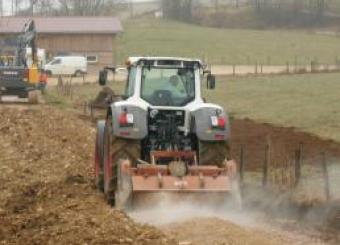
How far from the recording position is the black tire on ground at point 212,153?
39.0 feet

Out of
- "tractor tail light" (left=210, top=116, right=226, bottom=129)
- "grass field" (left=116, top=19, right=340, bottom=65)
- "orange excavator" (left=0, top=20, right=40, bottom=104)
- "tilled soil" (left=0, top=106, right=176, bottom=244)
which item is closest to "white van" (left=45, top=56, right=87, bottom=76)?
"grass field" (left=116, top=19, right=340, bottom=65)

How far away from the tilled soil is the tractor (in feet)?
1.75

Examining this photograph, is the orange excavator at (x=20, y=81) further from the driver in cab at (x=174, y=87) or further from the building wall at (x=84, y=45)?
the building wall at (x=84, y=45)

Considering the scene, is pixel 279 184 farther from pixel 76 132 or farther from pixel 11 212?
pixel 76 132

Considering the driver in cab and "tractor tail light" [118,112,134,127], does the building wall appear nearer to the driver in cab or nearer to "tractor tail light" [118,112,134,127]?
the driver in cab

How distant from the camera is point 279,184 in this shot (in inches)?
567

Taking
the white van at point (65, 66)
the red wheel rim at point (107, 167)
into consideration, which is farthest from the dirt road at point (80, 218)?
the white van at point (65, 66)

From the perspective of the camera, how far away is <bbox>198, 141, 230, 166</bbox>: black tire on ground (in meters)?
11.9

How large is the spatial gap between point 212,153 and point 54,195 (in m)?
2.41

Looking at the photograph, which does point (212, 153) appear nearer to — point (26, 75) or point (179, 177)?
point (179, 177)

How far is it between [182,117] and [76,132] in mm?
9196

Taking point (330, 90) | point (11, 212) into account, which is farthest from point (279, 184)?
point (330, 90)

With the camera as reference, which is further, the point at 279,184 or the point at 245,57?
the point at 245,57

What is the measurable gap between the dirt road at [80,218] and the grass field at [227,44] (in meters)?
58.2
